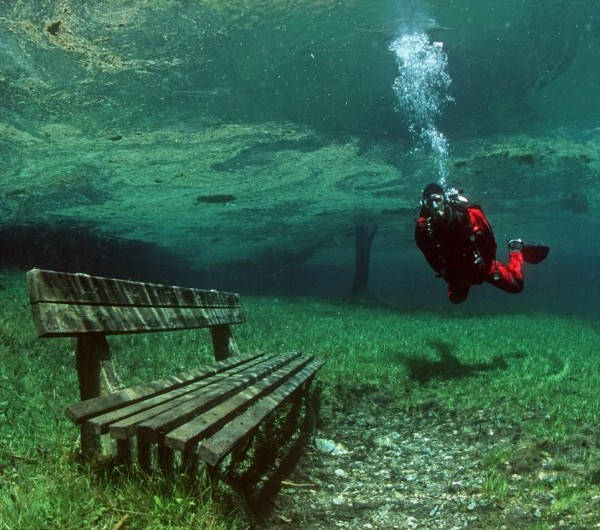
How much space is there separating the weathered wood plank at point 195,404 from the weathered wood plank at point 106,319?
2.38ft

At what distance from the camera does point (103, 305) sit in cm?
321

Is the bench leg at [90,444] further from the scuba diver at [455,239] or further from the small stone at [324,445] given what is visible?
the scuba diver at [455,239]

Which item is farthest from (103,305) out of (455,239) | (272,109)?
(272,109)

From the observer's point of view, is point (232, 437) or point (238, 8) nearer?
point (232, 437)

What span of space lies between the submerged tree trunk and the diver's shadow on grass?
16.4 metres

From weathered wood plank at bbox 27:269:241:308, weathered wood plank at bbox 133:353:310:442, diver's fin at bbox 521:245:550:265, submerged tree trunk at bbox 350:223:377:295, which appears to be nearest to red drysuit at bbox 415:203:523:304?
diver's fin at bbox 521:245:550:265

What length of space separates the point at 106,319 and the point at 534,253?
773cm

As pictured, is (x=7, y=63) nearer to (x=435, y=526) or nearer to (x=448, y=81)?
(x=448, y=81)

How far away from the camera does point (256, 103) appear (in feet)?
45.2

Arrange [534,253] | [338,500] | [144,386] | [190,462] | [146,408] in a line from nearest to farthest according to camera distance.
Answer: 1. [190,462]
2. [146,408]
3. [144,386]
4. [338,500]
5. [534,253]

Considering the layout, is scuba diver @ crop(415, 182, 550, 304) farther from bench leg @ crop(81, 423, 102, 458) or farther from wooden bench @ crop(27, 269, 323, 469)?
bench leg @ crop(81, 423, 102, 458)

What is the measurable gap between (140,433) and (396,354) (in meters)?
7.24

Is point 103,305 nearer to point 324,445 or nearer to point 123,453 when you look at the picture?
point 123,453

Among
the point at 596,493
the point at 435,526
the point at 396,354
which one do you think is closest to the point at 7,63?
the point at 396,354
